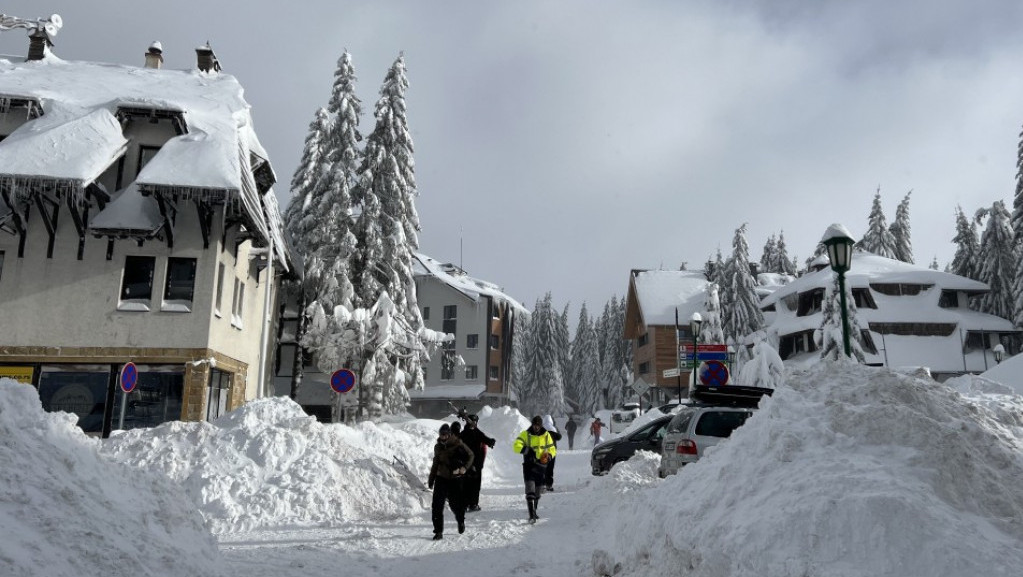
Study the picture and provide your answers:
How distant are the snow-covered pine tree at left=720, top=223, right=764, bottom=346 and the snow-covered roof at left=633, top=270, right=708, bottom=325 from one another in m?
2.09

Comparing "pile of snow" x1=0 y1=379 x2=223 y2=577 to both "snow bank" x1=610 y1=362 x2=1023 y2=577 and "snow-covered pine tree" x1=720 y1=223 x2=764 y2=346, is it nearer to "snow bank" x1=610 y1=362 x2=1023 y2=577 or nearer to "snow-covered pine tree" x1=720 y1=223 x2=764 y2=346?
"snow bank" x1=610 y1=362 x2=1023 y2=577

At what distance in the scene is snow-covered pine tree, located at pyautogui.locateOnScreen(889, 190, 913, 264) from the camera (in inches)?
2389

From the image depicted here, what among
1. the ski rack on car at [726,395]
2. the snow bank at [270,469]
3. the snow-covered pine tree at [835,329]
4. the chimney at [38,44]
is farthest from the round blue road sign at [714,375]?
the chimney at [38,44]

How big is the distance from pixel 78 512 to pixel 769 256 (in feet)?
277

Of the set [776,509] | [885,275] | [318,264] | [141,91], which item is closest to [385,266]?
[318,264]

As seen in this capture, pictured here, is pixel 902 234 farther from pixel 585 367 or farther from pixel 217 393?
pixel 217 393

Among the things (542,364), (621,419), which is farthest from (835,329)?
(542,364)

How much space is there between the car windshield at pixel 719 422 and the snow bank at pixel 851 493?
4762 mm

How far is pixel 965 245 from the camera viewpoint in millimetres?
51312

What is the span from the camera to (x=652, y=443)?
17.4 meters

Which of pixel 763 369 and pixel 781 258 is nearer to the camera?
pixel 763 369

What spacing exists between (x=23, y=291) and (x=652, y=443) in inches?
729

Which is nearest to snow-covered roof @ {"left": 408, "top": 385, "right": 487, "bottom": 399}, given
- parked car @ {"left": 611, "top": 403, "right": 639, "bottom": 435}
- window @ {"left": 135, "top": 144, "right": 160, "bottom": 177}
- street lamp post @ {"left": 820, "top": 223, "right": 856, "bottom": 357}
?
parked car @ {"left": 611, "top": 403, "right": 639, "bottom": 435}

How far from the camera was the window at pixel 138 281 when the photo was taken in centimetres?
1958
